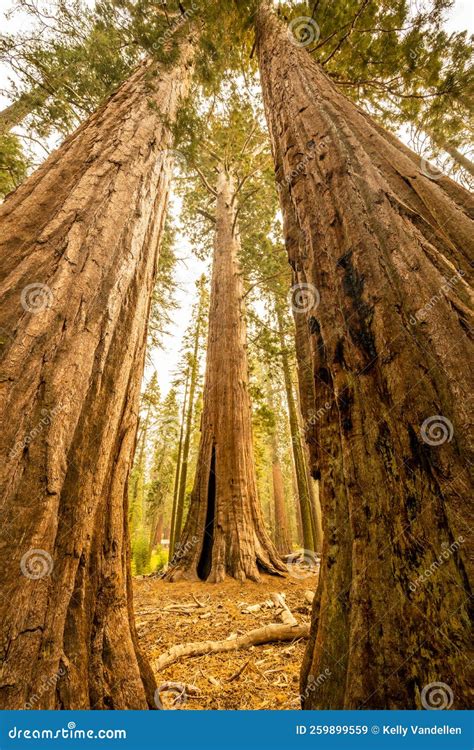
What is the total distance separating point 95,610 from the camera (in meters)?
1.46

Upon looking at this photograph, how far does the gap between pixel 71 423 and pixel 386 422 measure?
1.32m

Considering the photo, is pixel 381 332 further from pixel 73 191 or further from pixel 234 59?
pixel 234 59

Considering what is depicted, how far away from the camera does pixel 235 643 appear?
2789 millimetres

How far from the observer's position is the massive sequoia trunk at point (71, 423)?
3.69 feet

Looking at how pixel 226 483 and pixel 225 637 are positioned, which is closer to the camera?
pixel 225 637

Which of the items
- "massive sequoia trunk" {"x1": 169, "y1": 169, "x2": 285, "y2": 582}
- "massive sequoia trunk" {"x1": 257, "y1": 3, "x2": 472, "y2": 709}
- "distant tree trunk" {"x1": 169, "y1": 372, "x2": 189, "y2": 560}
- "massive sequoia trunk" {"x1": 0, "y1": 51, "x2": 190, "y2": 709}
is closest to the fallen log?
→ "massive sequoia trunk" {"x1": 0, "y1": 51, "x2": 190, "y2": 709}

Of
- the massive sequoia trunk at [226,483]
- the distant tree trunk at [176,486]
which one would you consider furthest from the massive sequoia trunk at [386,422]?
the distant tree trunk at [176,486]

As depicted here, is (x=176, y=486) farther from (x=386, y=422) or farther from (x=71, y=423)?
(x=386, y=422)

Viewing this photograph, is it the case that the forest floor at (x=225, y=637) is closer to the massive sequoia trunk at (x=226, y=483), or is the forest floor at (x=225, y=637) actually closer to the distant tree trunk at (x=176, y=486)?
the massive sequoia trunk at (x=226, y=483)

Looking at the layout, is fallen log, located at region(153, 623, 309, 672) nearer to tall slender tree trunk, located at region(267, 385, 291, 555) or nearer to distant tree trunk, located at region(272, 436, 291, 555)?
tall slender tree trunk, located at region(267, 385, 291, 555)

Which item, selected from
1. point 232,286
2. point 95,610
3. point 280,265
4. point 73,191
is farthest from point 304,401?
point 280,265

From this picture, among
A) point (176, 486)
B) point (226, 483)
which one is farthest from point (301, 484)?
point (176, 486)

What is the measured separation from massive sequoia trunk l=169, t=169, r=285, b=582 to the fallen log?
6.48 ft

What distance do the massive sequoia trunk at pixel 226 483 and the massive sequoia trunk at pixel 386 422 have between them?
397 centimetres
